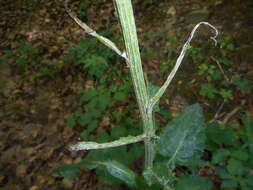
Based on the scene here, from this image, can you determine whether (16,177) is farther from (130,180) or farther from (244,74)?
(244,74)

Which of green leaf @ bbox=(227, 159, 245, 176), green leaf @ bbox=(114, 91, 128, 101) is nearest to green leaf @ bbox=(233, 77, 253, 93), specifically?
green leaf @ bbox=(227, 159, 245, 176)

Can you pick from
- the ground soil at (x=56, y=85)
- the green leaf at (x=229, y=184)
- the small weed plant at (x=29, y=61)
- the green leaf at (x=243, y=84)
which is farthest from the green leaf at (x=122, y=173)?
the small weed plant at (x=29, y=61)

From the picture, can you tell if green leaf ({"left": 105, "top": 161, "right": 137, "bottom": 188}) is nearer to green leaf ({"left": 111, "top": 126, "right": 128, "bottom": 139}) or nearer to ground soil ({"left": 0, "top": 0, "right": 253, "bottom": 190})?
green leaf ({"left": 111, "top": 126, "right": 128, "bottom": 139})

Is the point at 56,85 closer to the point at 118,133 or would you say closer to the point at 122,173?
the point at 118,133

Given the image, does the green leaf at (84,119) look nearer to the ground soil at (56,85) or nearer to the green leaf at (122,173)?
the ground soil at (56,85)

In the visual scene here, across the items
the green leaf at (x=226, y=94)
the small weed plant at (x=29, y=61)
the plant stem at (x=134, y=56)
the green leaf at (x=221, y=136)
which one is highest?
the small weed plant at (x=29, y=61)

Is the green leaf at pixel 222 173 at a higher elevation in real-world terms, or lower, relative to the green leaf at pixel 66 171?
lower

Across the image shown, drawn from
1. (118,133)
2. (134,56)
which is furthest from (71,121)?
(134,56)
